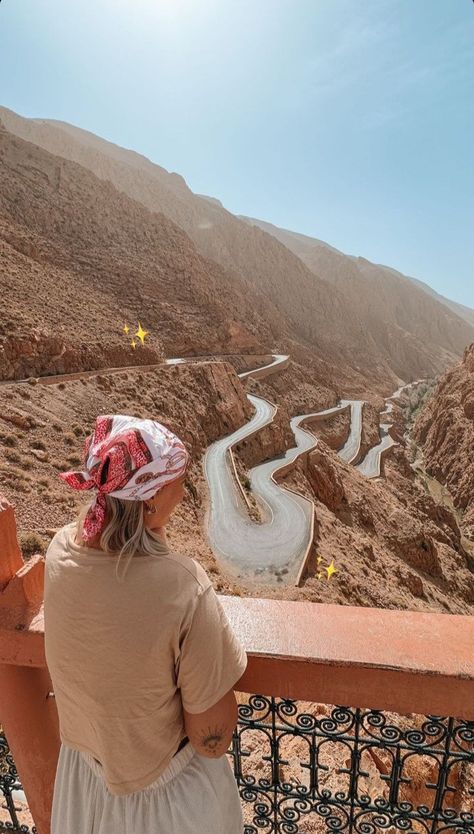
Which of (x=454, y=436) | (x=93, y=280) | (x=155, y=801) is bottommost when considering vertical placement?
(x=454, y=436)

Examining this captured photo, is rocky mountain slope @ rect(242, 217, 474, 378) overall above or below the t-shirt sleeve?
above

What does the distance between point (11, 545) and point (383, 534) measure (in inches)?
751

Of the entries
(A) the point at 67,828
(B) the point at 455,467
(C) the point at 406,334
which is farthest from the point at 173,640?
(C) the point at 406,334

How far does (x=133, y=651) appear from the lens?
111 cm

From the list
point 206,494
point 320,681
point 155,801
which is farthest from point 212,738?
point 206,494

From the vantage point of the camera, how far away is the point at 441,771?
5.92ft

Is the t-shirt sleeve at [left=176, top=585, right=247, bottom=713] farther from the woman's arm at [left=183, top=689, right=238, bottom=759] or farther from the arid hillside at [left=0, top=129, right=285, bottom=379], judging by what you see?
the arid hillside at [left=0, top=129, right=285, bottom=379]

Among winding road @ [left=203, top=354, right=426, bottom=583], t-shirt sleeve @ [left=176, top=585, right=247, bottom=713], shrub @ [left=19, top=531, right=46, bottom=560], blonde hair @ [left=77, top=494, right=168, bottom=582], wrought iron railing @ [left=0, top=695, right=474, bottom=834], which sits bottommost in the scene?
winding road @ [left=203, top=354, right=426, bottom=583]

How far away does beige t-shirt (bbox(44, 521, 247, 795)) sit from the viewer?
1096 mm

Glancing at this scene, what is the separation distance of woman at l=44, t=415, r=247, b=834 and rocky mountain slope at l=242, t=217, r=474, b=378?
80754 millimetres

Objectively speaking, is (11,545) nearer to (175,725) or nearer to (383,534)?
(175,725)

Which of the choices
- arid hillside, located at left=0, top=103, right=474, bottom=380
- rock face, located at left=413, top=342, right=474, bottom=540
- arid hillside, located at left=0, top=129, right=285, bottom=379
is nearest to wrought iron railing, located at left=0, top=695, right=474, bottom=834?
arid hillside, located at left=0, top=129, right=285, bottom=379

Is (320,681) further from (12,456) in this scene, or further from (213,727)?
(12,456)

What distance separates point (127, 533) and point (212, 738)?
28.2 inches
